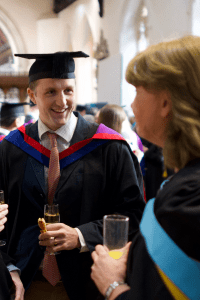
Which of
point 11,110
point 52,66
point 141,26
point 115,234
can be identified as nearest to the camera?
point 115,234

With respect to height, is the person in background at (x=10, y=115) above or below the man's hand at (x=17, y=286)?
above

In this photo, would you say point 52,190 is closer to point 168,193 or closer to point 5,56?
point 168,193

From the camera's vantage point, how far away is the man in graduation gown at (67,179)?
1.80 metres

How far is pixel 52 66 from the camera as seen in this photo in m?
1.98

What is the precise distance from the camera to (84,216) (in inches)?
72.6

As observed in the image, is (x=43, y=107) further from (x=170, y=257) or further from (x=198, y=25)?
(x=198, y=25)

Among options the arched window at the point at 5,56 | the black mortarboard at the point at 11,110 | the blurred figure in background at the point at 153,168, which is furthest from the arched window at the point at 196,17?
the arched window at the point at 5,56

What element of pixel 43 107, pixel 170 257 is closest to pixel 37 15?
pixel 43 107

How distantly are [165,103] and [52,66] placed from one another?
3.46 ft

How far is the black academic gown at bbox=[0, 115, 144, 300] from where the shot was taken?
1797 millimetres

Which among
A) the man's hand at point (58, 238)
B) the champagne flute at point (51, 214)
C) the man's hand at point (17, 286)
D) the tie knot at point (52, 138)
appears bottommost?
the man's hand at point (17, 286)

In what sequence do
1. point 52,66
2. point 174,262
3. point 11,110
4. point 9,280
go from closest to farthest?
point 174,262, point 9,280, point 52,66, point 11,110

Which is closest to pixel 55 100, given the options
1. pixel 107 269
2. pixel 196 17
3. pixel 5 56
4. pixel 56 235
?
pixel 56 235

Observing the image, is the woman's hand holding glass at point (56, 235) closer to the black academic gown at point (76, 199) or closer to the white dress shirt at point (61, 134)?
the black academic gown at point (76, 199)
